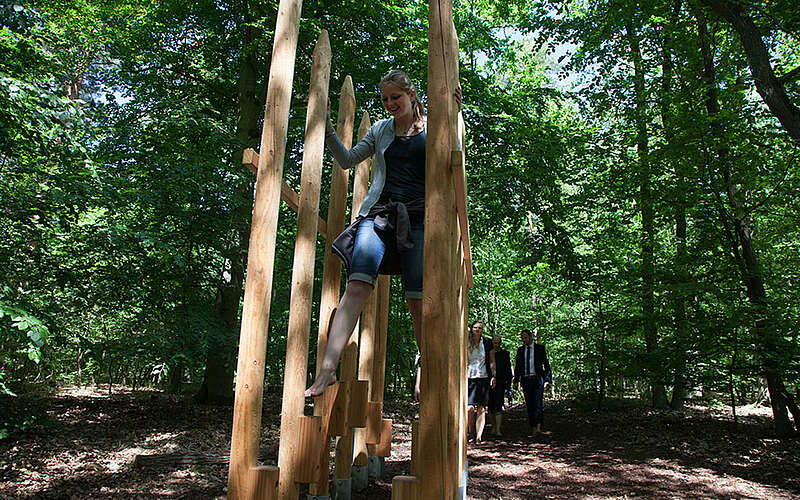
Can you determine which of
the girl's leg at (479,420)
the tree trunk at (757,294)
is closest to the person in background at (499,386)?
the girl's leg at (479,420)

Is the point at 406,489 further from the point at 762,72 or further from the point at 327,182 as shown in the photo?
the point at 327,182

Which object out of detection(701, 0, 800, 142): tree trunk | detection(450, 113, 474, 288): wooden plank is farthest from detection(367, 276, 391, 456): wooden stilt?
detection(701, 0, 800, 142): tree trunk

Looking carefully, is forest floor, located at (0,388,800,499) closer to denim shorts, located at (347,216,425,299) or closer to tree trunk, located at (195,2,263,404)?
tree trunk, located at (195,2,263,404)

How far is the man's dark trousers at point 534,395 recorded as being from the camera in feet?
27.1

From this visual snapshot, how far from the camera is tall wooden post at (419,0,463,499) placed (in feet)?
5.75

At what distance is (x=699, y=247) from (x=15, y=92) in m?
8.66

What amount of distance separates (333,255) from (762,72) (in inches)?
213

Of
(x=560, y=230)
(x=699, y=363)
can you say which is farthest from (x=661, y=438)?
(x=560, y=230)

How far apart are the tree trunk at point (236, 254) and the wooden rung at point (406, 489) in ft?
18.4

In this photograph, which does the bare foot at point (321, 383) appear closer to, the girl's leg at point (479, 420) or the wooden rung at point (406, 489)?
the wooden rung at point (406, 489)

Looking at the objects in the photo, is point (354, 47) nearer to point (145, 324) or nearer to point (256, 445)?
point (145, 324)

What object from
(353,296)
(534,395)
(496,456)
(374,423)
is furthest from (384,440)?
(534,395)

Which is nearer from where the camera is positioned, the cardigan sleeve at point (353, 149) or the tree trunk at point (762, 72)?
the cardigan sleeve at point (353, 149)

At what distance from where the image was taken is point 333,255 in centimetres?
300
